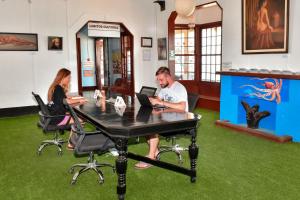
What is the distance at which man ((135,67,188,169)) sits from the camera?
3829 millimetres

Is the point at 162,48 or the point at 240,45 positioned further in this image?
the point at 162,48

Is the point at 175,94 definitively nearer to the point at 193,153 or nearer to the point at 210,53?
the point at 193,153

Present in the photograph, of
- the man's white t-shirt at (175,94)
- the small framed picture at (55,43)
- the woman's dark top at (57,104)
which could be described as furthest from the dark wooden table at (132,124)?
the small framed picture at (55,43)

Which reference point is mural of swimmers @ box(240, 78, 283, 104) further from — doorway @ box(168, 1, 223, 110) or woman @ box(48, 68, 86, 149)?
woman @ box(48, 68, 86, 149)

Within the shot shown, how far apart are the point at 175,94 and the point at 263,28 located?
2.88 metres

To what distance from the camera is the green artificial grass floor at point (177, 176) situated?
3.16 meters

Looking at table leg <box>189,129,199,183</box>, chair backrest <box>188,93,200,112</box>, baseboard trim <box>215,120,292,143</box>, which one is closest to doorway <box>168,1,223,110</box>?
baseboard trim <box>215,120,292,143</box>

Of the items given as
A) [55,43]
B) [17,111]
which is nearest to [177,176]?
[17,111]

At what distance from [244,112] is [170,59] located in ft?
11.3

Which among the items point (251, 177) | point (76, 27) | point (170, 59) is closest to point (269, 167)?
point (251, 177)

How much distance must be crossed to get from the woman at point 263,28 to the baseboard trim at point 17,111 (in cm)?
560

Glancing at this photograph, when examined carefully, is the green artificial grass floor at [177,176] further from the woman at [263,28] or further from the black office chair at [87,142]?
the woman at [263,28]

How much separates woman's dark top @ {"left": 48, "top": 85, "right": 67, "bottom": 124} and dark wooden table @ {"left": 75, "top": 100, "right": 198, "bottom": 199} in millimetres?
596

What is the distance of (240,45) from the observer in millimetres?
6504
